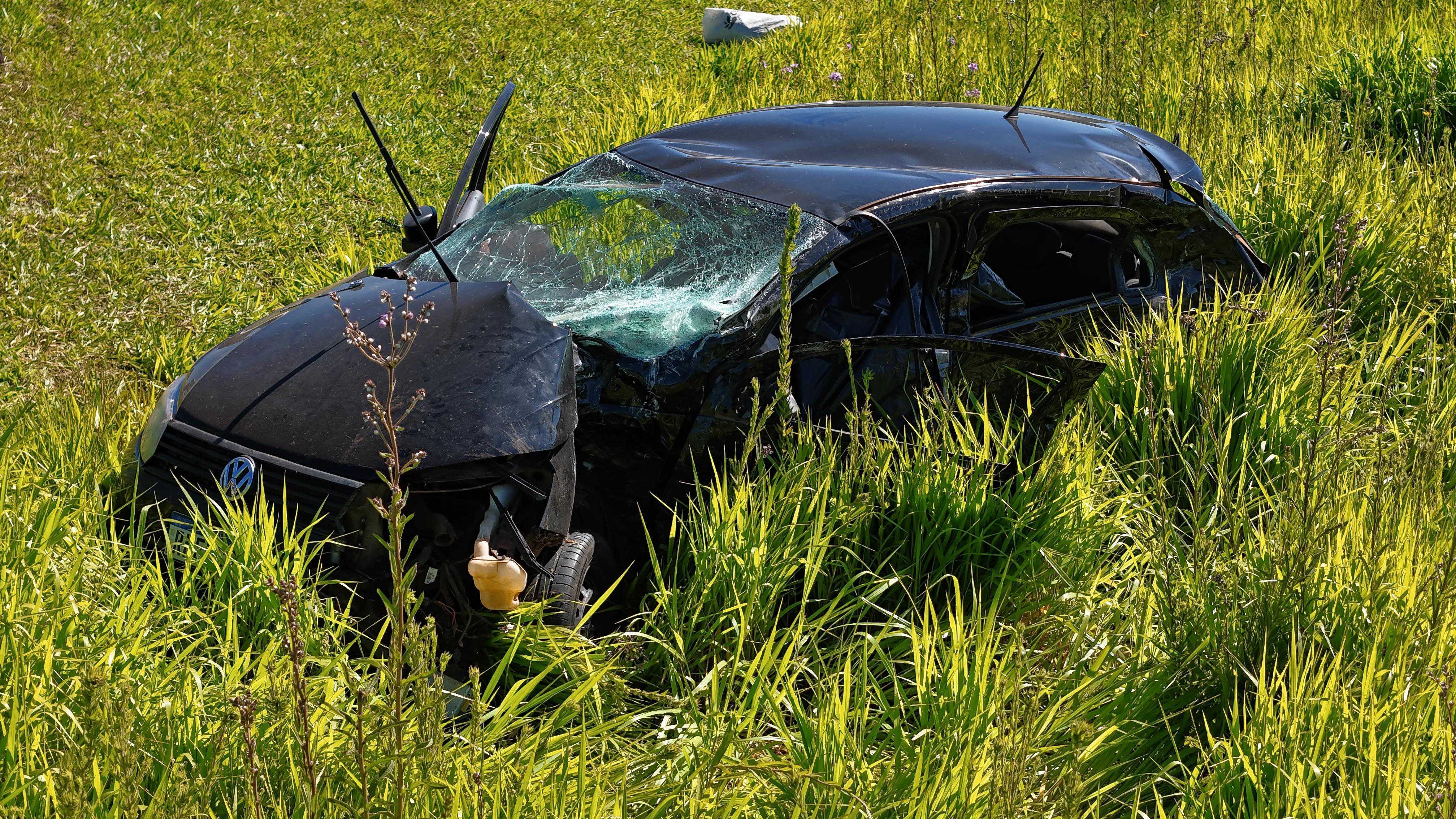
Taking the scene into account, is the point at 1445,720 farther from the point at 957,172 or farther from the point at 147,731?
the point at 147,731

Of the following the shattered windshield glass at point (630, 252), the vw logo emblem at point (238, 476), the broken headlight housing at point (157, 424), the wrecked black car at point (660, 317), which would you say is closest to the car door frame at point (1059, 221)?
the wrecked black car at point (660, 317)

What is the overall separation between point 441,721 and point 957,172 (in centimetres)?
249

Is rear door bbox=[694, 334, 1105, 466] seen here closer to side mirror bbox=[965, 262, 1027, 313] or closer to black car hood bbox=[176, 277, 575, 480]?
side mirror bbox=[965, 262, 1027, 313]

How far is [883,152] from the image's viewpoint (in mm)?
3904

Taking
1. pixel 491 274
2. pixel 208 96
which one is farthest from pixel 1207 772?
pixel 208 96

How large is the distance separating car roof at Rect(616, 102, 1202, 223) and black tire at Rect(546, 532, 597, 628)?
1228mm

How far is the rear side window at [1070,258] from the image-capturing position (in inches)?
153

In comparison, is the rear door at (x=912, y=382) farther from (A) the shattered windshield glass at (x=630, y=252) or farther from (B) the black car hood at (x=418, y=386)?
(B) the black car hood at (x=418, y=386)

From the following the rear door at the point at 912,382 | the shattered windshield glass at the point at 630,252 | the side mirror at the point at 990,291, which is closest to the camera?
the rear door at the point at 912,382

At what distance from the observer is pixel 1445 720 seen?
89.5 inches

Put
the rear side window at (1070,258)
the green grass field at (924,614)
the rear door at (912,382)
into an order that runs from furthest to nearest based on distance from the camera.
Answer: the rear side window at (1070,258), the rear door at (912,382), the green grass field at (924,614)

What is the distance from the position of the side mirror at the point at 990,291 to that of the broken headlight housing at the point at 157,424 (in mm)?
2293

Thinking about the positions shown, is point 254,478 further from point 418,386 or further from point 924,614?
point 924,614

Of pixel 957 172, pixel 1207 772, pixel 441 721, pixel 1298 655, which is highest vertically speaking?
pixel 957 172
